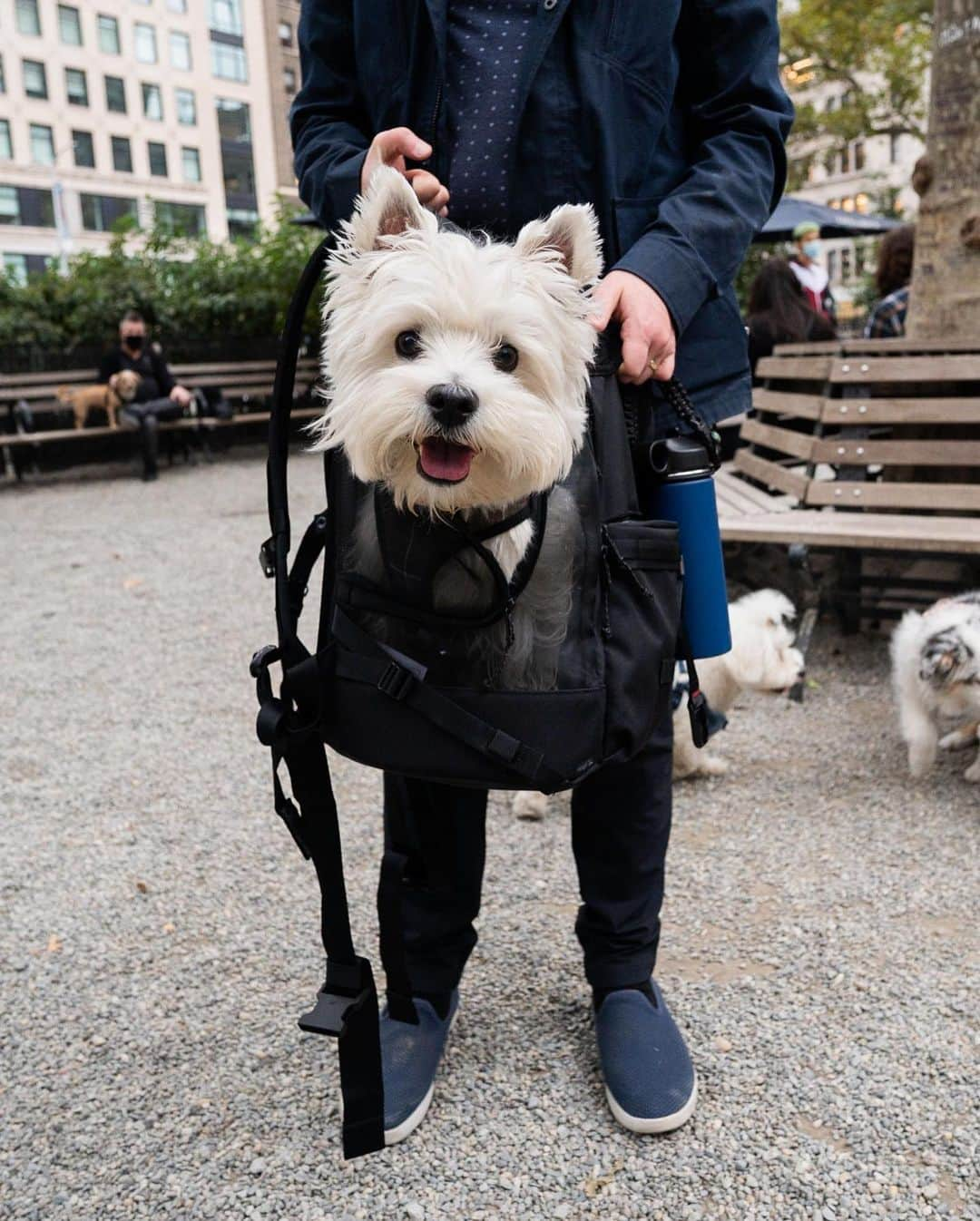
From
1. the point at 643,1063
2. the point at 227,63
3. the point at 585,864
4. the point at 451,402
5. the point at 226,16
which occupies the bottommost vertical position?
the point at 643,1063

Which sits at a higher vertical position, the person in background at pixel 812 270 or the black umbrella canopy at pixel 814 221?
the black umbrella canopy at pixel 814 221

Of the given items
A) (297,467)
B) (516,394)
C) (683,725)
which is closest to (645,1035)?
(516,394)

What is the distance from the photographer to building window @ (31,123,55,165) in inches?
2008

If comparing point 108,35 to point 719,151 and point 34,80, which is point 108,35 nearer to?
point 34,80

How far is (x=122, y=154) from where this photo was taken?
54219mm

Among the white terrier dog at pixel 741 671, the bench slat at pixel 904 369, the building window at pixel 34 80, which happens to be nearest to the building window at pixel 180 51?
the building window at pixel 34 80

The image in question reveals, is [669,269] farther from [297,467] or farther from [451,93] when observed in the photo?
[297,467]

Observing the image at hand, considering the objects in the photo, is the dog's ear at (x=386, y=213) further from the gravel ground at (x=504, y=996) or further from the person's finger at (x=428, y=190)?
the gravel ground at (x=504, y=996)

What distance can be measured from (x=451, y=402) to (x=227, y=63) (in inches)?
2383

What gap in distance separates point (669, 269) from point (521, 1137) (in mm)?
1569

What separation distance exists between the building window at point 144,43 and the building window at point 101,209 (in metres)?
6.57

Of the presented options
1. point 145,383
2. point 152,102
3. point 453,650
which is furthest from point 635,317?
point 152,102

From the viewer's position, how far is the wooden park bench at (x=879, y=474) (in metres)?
4.57

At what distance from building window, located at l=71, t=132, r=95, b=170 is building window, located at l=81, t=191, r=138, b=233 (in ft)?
4.74
